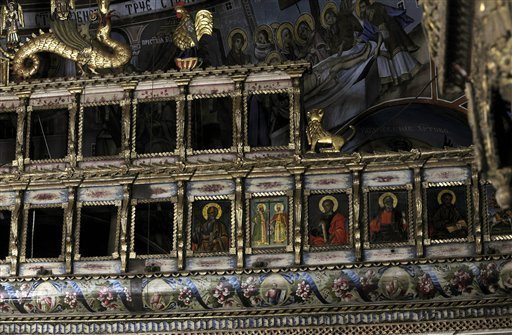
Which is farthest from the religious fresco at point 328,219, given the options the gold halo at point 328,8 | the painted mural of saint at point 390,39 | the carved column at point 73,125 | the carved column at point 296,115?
the gold halo at point 328,8

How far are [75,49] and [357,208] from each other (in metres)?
6.45

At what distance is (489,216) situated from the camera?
65.5 ft

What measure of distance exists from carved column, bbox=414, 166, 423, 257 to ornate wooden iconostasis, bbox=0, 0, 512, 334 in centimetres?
4

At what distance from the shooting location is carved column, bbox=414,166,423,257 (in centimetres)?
1998

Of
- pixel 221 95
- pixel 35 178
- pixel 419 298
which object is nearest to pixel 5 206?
pixel 35 178

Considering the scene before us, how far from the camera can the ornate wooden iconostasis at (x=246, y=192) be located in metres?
20.0

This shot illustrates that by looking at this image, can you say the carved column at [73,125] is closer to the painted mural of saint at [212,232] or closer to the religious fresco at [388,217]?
the painted mural of saint at [212,232]

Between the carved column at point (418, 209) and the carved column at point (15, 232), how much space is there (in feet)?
23.2

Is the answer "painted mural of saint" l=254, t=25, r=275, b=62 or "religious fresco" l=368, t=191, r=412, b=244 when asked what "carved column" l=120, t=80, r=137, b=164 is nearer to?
"painted mural of saint" l=254, t=25, r=275, b=62

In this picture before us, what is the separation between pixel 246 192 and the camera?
20.8 meters

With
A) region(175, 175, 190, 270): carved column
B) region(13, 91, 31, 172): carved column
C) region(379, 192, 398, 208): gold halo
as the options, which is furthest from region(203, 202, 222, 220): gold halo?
region(13, 91, 31, 172): carved column

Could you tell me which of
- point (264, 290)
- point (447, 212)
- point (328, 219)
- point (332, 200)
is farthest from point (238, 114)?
point (447, 212)

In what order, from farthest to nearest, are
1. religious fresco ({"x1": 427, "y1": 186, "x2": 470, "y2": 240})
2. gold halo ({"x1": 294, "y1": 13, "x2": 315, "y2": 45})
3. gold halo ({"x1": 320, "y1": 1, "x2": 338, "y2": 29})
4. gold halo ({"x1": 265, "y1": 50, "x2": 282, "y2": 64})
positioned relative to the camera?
gold halo ({"x1": 265, "y1": 50, "x2": 282, "y2": 64}) < gold halo ({"x1": 294, "y1": 13, "x2": 315, "y2": 45}) < gold halo ({"x1": 320, "y1": 1, "x2": 338, "y2": 29}) < religious fresco ({"x1": 427, "y1": 186, "x2": 470, "y2": 240})

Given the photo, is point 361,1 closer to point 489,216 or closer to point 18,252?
point 489,216
